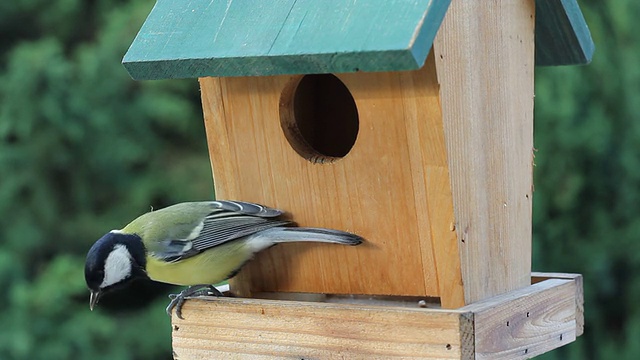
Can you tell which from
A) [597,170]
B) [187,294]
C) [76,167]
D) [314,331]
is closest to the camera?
[314,331]

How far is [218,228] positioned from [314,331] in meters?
0.48

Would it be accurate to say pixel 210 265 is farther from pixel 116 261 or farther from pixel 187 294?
pixel 116 261

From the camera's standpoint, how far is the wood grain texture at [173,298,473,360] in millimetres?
2549

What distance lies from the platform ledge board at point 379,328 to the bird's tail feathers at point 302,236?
17cm

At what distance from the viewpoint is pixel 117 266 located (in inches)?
126

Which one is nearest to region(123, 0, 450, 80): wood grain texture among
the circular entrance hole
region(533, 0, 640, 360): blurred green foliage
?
the circular entrance hole

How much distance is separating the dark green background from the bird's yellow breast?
2.16 metres

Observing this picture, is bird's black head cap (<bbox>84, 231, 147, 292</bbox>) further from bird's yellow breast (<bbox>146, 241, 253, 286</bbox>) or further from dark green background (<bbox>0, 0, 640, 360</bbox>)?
dark green background (<bbox>0, 0, 640, 360</bbox>)

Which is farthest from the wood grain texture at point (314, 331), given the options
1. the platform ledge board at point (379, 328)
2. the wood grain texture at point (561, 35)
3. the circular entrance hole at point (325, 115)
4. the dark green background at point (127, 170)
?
the dark green background at point (127, 170)

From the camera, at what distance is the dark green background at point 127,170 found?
4879 millimetres

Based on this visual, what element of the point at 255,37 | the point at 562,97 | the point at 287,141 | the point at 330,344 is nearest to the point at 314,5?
the point at 255,37

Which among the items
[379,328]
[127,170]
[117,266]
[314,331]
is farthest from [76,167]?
[379,328]

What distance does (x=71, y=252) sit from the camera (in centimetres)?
572

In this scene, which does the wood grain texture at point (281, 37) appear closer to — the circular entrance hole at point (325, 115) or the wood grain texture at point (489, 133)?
the wood grain texture at point (489, 133)
